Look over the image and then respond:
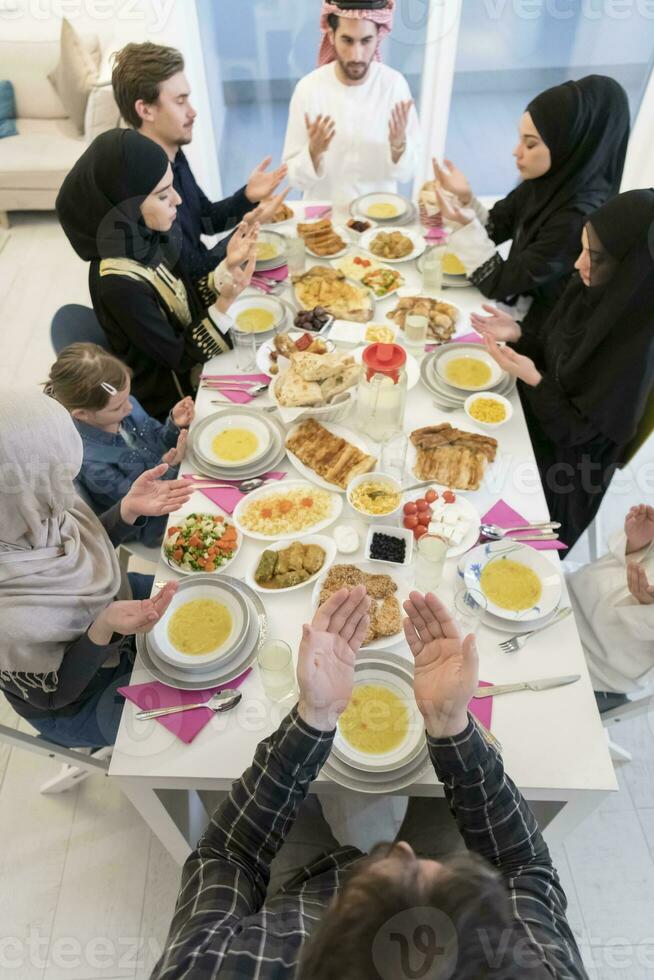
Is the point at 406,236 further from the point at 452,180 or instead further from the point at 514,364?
Answer: the point at 514,364

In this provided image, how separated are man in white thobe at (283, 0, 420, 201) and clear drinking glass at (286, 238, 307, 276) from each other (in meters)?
0.64

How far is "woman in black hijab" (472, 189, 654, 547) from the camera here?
5.92ft

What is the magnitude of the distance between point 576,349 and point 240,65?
14.1 feet

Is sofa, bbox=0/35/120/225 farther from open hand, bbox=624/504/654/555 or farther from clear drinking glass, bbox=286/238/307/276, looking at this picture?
A: open hand, bbox=624/504/654/555

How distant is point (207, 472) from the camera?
1.86 m

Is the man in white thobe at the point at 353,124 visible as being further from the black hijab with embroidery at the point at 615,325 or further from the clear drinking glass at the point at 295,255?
the black hijab with embroidery at the point at 615,325

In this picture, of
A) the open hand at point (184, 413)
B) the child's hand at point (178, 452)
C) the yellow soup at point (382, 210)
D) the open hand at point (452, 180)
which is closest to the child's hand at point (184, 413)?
the open hand at point (184, 413)

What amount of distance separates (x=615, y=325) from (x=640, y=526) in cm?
64

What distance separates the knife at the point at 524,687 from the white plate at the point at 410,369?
1.06 metres

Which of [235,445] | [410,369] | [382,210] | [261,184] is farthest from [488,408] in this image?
[261,184]

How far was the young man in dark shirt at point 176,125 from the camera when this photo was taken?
2369 millimetres

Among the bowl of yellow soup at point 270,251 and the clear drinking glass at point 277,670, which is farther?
the bowl of yellow soup at point 270,251

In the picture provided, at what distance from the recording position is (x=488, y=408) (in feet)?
6.63

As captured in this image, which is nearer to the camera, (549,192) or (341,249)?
(549,192)
